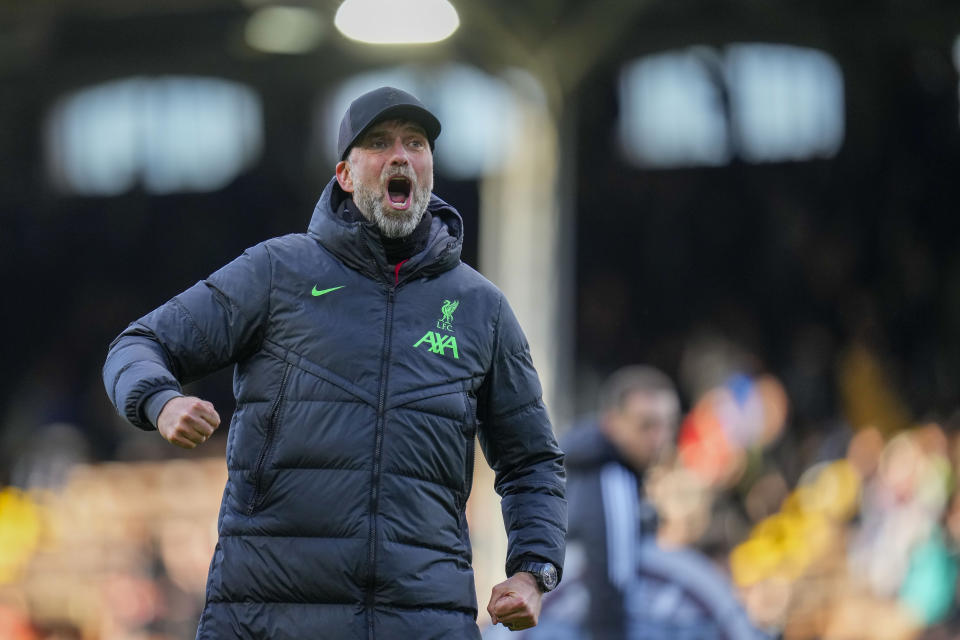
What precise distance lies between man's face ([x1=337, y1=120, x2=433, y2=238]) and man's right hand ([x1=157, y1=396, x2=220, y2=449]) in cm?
62

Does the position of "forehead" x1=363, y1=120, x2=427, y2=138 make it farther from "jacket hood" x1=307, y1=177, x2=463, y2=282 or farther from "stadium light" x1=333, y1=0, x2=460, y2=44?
"stadium light" x1=333, y1=0, x2=460, y2=44

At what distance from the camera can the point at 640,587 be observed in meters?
6.92

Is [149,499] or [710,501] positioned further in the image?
[149,499]

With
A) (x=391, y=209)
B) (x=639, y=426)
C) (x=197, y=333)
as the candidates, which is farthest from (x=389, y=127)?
(x=639, y=426)

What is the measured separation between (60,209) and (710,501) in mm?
11191

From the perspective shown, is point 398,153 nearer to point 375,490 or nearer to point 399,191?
point 399,191

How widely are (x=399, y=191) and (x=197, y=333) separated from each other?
532 millimetres

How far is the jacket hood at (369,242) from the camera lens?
3652mm

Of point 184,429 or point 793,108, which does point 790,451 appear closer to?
point 793,108

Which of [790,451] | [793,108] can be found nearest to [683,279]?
[793,108]

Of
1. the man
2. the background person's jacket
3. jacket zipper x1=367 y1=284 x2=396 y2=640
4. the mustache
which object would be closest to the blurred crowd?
the background person's jacket

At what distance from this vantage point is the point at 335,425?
3.48 m

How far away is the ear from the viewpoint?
3764 millimetres

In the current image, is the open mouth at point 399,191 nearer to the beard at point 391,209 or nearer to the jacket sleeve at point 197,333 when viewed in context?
the beard at point 391,209
